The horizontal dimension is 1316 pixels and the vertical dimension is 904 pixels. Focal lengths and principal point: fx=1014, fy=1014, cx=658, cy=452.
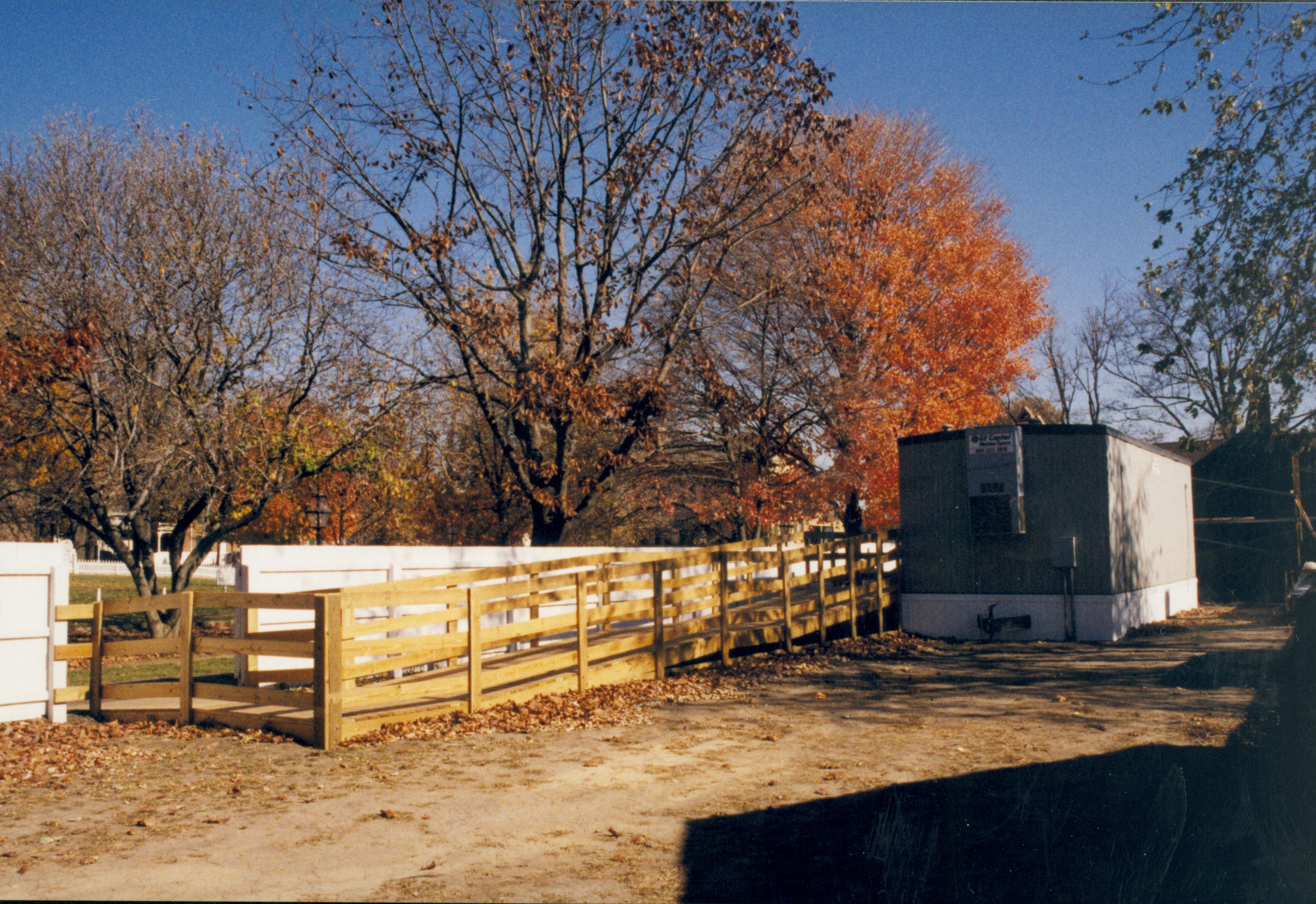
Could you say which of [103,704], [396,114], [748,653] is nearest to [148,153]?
[396,114]

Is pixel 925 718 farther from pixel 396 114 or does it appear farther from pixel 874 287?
pixel 874 287

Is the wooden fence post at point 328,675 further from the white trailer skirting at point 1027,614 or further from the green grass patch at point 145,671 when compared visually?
the white trailer skirting at point 1027,614

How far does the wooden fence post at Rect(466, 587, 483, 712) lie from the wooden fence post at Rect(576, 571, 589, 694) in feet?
4.99

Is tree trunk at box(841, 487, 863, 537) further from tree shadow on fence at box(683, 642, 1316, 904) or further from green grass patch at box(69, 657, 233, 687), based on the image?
tree shadow on fence at box(683, 642, 1316, 904)

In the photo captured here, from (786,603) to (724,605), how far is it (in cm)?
161

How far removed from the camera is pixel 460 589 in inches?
379

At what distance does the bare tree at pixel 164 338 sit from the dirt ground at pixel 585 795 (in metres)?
9.56

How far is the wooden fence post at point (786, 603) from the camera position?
14.5 m

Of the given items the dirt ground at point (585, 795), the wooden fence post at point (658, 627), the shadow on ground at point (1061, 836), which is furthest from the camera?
the wooden fence post at point (658, 627)

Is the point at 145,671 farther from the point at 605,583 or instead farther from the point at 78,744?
the point at 605,583

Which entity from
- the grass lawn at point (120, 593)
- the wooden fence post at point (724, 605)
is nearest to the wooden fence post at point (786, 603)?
the wooden fence post at point (724, 605)

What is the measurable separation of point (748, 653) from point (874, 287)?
10046 millimetres

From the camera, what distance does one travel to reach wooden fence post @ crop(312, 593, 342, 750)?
8.00 meters

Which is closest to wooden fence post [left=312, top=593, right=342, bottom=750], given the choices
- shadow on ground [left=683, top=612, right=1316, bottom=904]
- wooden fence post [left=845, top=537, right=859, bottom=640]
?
shadow on ground [left=683, top=612, right=1316, bottom=904]
